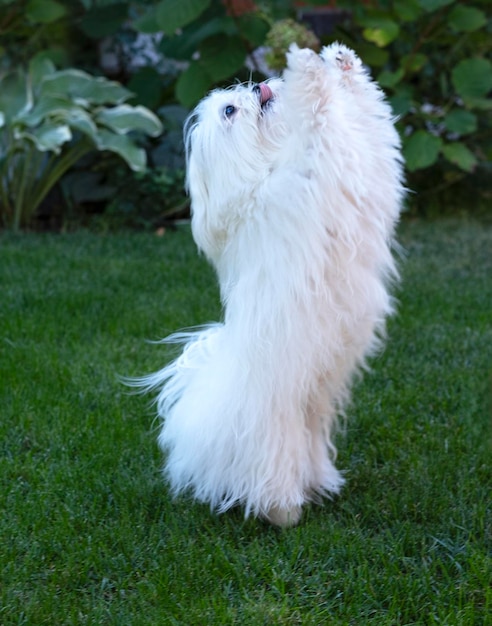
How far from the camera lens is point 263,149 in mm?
2334

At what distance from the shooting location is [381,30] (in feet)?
19.9

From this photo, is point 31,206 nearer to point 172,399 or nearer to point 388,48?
point 388,48

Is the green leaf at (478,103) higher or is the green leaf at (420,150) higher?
the green leaf at (478,103)

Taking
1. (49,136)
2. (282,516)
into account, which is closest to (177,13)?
(49,136)

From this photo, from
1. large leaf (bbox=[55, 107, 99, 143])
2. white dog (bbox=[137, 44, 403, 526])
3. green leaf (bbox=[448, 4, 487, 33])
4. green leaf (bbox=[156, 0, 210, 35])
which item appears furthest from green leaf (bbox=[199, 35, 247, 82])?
white dog (bbox=[137, 44, 403, 526])

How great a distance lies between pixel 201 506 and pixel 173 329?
1594mm

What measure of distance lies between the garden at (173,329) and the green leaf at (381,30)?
0.02m

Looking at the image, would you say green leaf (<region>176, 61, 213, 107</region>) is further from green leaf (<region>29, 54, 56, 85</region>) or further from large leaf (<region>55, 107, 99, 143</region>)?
green leaf (<region>29, 54, 56, 85</region>)

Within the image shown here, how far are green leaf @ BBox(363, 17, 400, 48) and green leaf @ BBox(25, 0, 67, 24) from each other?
214 centimetres

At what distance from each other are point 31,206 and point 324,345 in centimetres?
437

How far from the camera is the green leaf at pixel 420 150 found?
602cm

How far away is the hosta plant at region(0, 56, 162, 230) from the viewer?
572 centimetres

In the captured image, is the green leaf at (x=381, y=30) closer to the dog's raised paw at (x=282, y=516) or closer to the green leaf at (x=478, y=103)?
the green leaf at (x=478, y=103)

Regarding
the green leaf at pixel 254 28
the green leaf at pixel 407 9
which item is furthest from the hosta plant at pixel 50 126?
the green leaf at pixel 407 9
